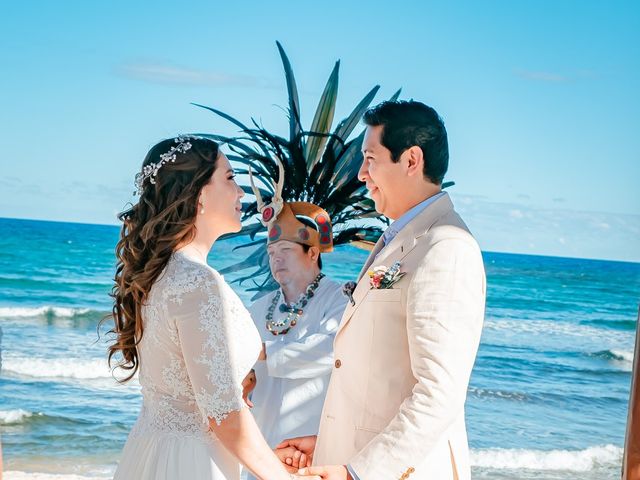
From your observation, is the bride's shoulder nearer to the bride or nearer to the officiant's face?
the bride

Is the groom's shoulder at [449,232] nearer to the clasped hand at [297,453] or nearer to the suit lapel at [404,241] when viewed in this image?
the suit lapel at [404,241]

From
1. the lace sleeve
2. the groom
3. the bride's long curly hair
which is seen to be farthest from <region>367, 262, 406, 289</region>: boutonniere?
the bride's long curly hair

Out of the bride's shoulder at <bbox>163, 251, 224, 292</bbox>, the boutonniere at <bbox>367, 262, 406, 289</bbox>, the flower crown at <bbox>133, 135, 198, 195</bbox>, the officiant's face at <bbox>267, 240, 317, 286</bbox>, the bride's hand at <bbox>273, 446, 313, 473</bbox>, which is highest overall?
the flower crown at <bbox>133, 135, 198, 195</bbox>

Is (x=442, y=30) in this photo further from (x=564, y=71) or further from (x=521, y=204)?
(x=521, y=204)

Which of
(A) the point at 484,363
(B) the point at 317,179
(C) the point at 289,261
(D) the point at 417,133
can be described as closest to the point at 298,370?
(C) the point at 289,261

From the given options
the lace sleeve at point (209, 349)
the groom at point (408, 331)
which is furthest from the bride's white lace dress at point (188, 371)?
the groom at point (408, 331)

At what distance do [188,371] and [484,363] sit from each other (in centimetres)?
1370

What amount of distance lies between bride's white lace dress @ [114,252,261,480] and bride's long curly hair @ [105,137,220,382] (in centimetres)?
4

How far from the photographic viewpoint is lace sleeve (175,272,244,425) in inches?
92.6

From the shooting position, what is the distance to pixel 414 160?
246 cm

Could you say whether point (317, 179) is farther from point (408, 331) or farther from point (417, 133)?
point (408, 331)

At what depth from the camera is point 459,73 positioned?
89.4ft

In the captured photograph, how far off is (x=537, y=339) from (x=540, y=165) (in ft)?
34.8

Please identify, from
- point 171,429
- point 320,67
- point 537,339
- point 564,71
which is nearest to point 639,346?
point 171,429
